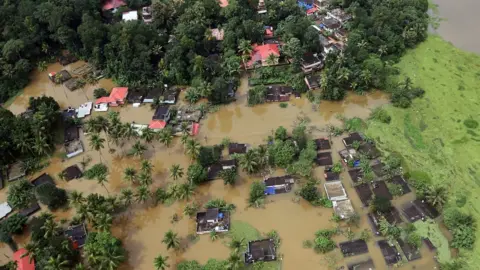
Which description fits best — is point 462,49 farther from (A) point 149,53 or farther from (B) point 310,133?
(A) point 149,53

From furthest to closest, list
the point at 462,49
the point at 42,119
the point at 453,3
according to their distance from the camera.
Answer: the point at 453,3 < the point at 462,49 < the point at 42,119

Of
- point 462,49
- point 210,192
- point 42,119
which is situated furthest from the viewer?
point 462,49

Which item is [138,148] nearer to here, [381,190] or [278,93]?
[278,93]

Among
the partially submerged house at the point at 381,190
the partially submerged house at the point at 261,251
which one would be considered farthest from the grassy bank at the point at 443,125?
the partially submerged house at the point at 261,251

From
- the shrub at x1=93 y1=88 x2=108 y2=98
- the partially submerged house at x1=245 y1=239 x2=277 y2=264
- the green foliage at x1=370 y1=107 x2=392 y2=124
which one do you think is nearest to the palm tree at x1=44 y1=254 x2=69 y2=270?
the partially submerged house at x1=245 y1=239 x2=277 y2=264

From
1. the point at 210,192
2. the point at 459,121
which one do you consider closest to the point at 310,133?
the point at 210,192

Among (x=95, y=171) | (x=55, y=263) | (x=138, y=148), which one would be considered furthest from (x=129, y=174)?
(x=55, y=263)
